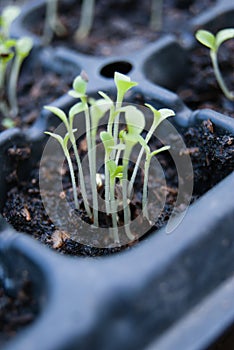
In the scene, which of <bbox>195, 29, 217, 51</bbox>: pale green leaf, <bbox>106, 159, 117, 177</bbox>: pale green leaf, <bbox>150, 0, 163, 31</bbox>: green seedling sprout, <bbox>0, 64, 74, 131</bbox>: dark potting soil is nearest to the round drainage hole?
<bbox>0, 64, 74, 131</bbox>: dark potting soil

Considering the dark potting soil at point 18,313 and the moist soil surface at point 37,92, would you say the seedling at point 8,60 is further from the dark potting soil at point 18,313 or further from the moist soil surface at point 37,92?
the dark potting soil at point 18,313

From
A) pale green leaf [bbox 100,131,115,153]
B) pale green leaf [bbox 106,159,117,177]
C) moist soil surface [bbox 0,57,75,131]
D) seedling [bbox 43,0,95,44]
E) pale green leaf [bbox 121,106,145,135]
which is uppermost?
pale green leaf [bbox 121,106,145,135]

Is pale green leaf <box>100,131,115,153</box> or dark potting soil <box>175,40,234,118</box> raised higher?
pale green leaf <box>100,131,115,153</box>

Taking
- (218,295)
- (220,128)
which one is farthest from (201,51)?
(218,295)

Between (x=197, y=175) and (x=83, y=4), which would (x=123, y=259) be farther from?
(x=83, y=4)

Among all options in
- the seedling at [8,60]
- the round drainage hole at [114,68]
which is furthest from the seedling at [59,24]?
the round drainage hole at [114,68]

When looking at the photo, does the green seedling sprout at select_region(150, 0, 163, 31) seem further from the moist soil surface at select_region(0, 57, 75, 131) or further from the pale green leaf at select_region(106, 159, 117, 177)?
the pale green leaf at select_region(106, 159, 117, 177)

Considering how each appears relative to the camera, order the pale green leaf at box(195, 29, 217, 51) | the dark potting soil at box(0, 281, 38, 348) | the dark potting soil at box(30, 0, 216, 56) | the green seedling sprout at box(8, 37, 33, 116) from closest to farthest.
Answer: the dark potting soil at box(0, 281, 38, 348)
the pale green leaf at box(195, 29, 217, 51)
the green seedling sprout at box(8, 37, 33, 116)
the dark potting soil at box(30, 0, 216, 56)
